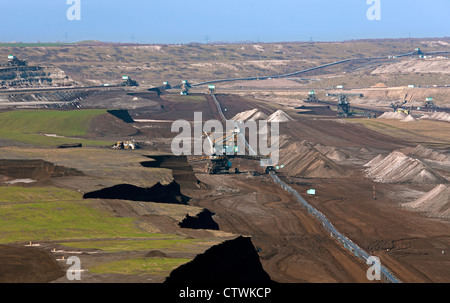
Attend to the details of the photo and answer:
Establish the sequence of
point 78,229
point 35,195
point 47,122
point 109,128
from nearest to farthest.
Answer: point 78,229, point 35,195, point 47,122, point 109,128

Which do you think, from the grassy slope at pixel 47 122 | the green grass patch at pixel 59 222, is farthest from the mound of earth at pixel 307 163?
the green grass patch at pixel 59 222

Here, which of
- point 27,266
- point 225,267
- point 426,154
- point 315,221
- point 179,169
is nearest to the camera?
point 27,266

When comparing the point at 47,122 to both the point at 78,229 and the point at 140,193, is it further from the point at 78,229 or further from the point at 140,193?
the point at 78,229

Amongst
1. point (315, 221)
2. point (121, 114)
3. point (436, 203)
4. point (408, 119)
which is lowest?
point (315, 221)

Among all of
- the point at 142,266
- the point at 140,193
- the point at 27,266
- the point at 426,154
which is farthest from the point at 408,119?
the point at 27,266

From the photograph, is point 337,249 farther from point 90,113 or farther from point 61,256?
point 90,113
